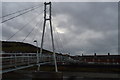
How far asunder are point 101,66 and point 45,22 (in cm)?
1964

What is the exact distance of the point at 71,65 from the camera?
1736 inches

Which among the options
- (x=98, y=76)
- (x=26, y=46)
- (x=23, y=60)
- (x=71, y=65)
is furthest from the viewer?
(x=26, y=46)

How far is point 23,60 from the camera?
2244cm

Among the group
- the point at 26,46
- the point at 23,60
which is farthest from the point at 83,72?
the point at 26,46

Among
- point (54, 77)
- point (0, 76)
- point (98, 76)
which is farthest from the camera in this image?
point (98, 76)

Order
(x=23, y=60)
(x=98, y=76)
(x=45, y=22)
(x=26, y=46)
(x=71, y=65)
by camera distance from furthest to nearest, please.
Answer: (x=26, y=46)
(x=71, y=65)
(x=98, y=76)
(x=45, y=22)
(x=23, y=60)

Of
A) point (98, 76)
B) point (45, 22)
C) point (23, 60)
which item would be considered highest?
point (45, 22)

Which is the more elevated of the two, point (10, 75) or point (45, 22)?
point (45, 22)

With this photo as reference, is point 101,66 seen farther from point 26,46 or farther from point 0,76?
point 26,46

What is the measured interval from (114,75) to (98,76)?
123 inches

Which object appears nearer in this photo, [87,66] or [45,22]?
[45,22]

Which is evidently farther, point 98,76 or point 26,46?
point 26,46

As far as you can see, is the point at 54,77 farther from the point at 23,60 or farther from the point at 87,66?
the point at 87,66

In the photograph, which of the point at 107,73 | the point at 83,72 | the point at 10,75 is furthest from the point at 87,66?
the point at 10,75
